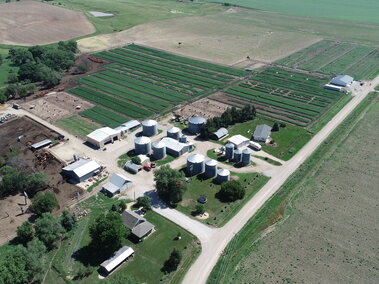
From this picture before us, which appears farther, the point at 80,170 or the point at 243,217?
the point at 80,170

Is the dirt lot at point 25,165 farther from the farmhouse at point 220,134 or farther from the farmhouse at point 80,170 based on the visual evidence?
the farmhouse at point 220,134

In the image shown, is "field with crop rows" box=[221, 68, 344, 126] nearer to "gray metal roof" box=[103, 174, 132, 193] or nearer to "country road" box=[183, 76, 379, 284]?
"country road" box=[183, 76, 379, 284]

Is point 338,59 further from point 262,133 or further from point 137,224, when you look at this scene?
point 137,224

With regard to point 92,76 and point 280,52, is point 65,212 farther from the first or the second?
point 280,52

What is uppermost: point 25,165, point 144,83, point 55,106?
point 144,83

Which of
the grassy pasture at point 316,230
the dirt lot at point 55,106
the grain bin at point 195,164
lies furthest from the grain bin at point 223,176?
the dirt lot at point 55,106

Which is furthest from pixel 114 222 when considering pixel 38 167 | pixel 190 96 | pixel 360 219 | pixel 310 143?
pixel 190 96

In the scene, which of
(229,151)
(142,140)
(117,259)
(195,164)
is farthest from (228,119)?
(117,259)

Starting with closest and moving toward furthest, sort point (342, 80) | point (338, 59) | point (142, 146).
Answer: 1. point (142, 146)
2. point (342, 80)
3. point (338, 59)
